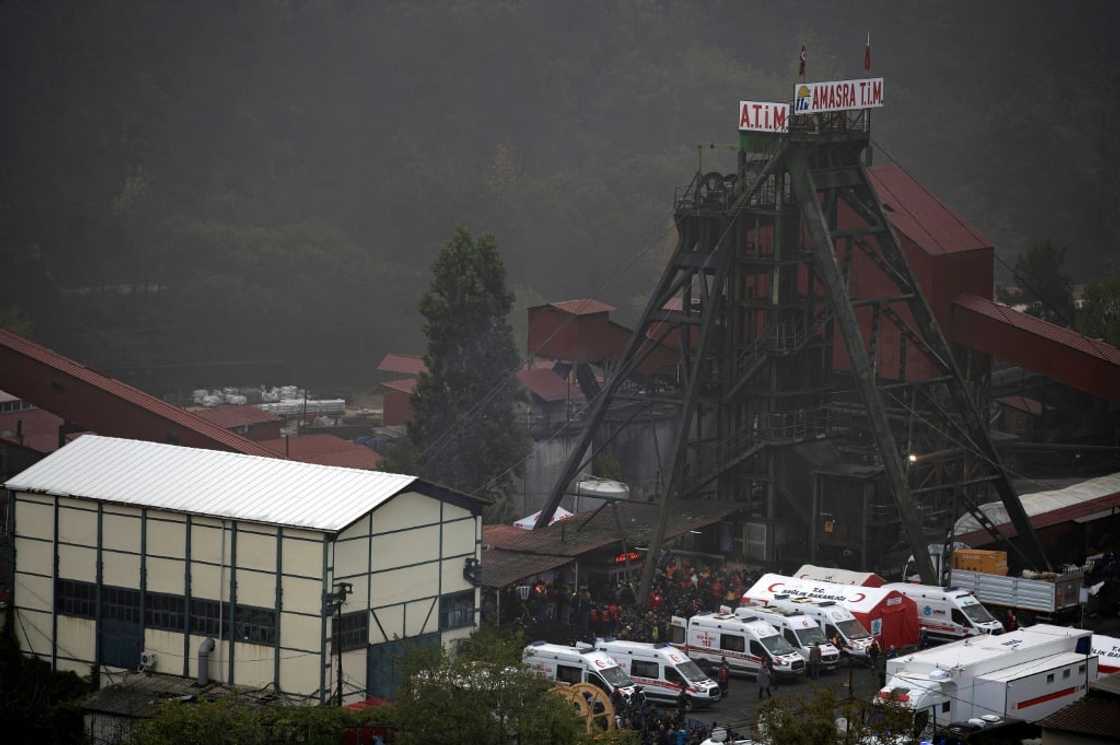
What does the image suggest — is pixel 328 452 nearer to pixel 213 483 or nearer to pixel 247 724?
pixel 213 483

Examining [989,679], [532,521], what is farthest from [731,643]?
[532,521]

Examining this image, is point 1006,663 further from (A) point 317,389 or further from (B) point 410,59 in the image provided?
(B) point 410,59

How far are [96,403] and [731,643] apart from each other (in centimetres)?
2434

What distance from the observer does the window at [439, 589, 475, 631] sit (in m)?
39.8

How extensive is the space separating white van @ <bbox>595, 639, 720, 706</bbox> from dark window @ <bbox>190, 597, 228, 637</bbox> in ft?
27.1

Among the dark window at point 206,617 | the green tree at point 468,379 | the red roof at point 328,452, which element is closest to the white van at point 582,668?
the dark window at point 206,617

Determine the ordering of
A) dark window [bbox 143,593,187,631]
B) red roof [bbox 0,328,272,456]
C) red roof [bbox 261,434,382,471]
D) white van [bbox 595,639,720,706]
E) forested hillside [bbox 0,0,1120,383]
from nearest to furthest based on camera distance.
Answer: white van [bbox 595,639,720,706], dark window [bbox 143,593,187,631], red roof [bbox 0,328,272,456], red roof [bbox 261,434,382,471], forested hillside [bbox 0,0,1120,383]

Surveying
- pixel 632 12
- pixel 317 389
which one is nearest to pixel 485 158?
pixel 632 12

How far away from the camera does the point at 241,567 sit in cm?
3819

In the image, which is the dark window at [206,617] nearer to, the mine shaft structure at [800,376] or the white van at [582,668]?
the white van at [582,668]

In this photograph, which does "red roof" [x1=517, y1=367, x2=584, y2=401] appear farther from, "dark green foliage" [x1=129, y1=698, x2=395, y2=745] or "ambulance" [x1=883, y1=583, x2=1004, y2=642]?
"dark green foliage" [x1=129, y1=698, x2=395, y2=745]

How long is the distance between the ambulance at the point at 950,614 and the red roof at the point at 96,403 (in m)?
21.6

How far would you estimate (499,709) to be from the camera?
31.8 m

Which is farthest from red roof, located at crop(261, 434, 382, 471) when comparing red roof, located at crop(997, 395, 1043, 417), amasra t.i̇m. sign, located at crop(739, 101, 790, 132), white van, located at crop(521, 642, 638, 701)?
red roof, located at crop(997, 395, 1043, 417)
